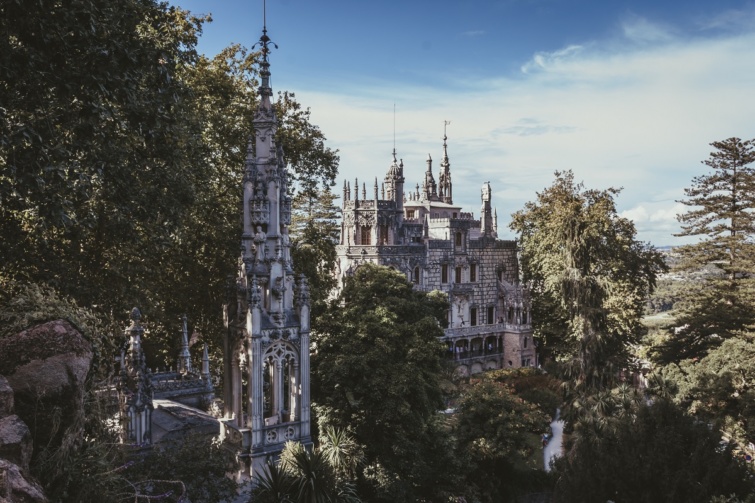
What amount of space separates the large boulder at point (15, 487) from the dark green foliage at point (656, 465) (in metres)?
12.0

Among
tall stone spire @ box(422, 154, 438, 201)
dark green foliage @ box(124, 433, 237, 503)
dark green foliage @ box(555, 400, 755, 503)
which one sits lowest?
dark green foliage @ box(555, 400, 755, 503)

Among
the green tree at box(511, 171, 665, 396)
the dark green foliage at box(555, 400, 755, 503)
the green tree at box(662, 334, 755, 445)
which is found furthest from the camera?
the green tree at box(511, 171, 665, 396)

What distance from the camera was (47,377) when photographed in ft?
19.6

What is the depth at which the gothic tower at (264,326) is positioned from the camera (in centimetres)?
1200

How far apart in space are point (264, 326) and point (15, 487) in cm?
765

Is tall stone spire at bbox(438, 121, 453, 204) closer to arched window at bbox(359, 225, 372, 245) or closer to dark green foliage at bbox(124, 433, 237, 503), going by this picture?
arched window at bbox(359, 225, 372, 245)

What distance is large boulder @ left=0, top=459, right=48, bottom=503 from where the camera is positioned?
4.36 meters

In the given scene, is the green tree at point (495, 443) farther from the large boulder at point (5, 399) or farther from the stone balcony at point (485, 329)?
the stone balcony at point (485, 329)

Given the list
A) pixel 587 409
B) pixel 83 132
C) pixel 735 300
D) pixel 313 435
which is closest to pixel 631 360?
pixel 735 300

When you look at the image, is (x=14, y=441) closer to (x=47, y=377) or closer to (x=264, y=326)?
(x=47, y=377)

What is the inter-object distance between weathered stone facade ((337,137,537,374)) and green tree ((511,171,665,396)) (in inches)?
171

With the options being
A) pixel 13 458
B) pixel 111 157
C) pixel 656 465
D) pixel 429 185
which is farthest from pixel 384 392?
pixel 429 185

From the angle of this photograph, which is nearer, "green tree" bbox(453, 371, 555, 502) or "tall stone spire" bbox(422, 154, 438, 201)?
"green tree" bbox(453, 371, 555, 502)

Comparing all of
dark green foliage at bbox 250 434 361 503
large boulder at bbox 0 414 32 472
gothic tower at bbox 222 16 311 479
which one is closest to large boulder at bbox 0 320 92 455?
large boulder at bbox 0 414 32 472
